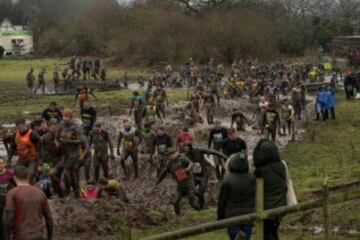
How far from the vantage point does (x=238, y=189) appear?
757 cm

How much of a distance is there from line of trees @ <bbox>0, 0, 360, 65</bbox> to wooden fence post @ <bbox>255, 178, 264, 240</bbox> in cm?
5404

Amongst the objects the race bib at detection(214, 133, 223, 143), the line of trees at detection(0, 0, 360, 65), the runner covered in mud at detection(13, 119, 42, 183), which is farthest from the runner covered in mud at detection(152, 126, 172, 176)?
the line of trees at detection(0, 0, 360, 65)

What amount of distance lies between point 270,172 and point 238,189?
380 millimetres

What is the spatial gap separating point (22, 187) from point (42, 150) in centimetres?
645

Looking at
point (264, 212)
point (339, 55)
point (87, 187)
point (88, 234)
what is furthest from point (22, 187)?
point (339, 55)

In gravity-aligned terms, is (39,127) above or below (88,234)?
above

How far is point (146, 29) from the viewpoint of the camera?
65.9 meters

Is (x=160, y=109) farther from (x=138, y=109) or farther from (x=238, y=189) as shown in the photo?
(x=238, y=189)

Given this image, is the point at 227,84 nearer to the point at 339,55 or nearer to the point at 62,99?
the point at 62,99

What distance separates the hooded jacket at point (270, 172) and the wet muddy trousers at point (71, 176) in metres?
7.85

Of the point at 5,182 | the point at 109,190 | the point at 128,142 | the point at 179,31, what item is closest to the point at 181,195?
the point at 109,190

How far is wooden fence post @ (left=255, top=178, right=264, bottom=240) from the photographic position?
6.70m

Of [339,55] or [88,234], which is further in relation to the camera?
[339,55]

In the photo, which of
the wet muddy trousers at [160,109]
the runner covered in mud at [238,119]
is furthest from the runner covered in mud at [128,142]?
the wet muddy trousers at [160,109]
